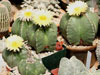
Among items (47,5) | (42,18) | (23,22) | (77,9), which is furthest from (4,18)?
(77,9)

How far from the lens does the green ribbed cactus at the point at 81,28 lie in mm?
2277

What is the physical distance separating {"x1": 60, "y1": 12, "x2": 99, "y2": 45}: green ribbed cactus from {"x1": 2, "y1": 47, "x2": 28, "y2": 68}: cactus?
46 centimetres

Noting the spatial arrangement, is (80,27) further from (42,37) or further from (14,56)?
(14,56)

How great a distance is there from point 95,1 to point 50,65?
1000 millimetres

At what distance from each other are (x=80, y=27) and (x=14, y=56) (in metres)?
0.64

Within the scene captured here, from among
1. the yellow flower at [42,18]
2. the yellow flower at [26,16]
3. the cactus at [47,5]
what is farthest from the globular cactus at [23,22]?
the cactus at [47,5]

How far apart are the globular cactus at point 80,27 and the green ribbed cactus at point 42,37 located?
151 millimetres

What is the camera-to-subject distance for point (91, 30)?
2299 millimetres

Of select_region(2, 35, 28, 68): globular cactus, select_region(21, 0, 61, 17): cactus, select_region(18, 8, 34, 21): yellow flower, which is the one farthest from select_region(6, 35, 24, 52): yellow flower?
select_region(21, 0, 61, 17): cactus

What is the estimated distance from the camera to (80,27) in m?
2.28

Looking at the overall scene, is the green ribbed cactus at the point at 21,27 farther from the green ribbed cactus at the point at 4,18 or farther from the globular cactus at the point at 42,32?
the green ribbed cactus at the point at 4,18

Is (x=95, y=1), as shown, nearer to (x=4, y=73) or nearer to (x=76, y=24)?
(x=76, y=24)

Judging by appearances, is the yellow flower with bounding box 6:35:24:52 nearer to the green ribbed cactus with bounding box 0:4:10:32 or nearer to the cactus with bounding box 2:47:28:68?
the cactus with bounding box 2:47:28:68

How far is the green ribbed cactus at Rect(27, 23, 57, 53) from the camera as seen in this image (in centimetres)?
221
